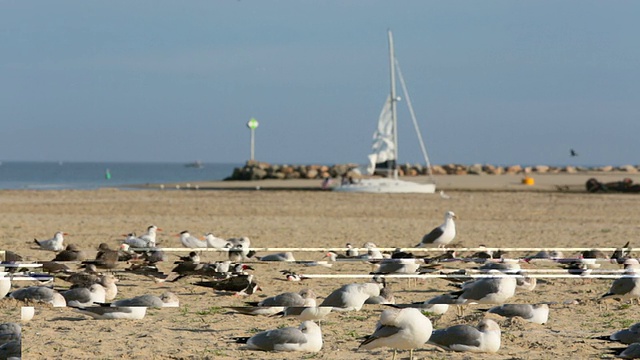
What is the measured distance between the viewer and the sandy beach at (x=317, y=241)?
7887 millimetres

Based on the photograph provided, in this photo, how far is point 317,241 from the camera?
60.0ft

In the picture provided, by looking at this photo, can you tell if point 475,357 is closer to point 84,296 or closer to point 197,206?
point 84,296

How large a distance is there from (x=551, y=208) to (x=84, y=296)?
21287 millimetres

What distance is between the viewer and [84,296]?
30.9 feet

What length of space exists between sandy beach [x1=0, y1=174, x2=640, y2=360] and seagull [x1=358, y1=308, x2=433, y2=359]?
0.48 m

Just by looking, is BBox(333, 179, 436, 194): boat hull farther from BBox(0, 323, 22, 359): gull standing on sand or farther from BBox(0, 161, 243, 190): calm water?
BBox(0, 323, 22, 359): gull standing on sand

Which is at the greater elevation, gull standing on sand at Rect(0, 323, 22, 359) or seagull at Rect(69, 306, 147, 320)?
gull standing on sand at Rect(0, 323, 22, 359)

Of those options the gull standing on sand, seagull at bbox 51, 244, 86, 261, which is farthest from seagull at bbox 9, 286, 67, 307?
seagull at bbox 51, 244, 86, 261

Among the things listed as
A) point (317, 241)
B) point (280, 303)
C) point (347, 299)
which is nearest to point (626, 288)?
point (347, 299)

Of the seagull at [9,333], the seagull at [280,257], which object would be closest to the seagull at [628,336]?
the seagull at [9,333]

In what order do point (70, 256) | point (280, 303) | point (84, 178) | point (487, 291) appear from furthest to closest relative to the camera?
point (84, 178)
point (70, 256)
point (487, 291)
point (280, 303)

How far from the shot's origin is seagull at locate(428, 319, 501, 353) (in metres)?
7.46

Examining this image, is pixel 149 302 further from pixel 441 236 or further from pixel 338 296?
pixel 441 236

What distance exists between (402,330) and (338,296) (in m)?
2.50
